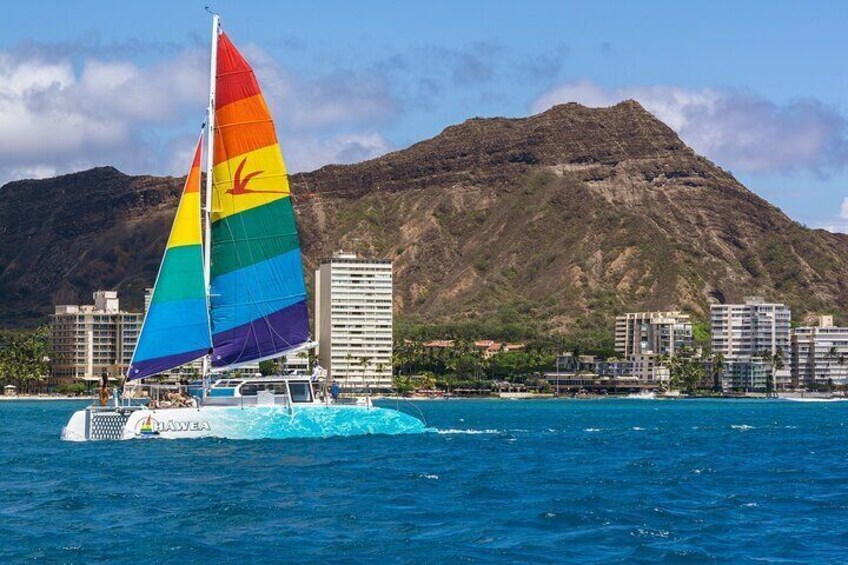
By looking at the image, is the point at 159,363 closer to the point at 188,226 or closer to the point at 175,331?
the point at 175,331

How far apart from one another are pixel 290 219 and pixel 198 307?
602cm

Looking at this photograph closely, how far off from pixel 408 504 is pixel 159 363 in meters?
23.3

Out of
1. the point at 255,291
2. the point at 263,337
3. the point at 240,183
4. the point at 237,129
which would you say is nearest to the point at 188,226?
the point at 240,183

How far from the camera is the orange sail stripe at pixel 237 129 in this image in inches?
2714

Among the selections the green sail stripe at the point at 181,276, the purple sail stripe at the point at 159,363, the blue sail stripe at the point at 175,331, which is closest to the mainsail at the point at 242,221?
the green sail stripe at the point at 181,276

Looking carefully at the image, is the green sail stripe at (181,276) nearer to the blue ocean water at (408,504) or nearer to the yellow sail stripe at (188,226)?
the yellow sail stripe at (188,226)

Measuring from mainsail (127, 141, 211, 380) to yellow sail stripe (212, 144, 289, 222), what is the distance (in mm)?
999

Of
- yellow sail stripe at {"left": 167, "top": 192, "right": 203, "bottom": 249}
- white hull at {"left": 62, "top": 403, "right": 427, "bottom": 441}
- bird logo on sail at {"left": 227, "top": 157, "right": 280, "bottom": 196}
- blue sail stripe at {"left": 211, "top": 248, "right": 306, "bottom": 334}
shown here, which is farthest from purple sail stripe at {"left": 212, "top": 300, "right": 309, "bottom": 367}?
bird logo on sail at {"left": 227, "top": 157, "right": 280, "bottom": 196}

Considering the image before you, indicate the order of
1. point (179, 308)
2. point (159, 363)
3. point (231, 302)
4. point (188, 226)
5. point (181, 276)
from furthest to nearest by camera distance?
point (231, 302), point (188, 226), point (181, 276), point (179, 308), point (159, 363)

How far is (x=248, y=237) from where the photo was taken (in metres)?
69.1

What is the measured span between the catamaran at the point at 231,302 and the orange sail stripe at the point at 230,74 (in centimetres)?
4

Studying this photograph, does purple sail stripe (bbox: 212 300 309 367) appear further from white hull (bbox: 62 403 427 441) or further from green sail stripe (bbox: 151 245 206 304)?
white hull (bbox: 62 403 427 441)

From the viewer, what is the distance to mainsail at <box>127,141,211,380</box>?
220 feet

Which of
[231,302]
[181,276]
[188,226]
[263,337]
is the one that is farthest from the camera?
[263,337]
